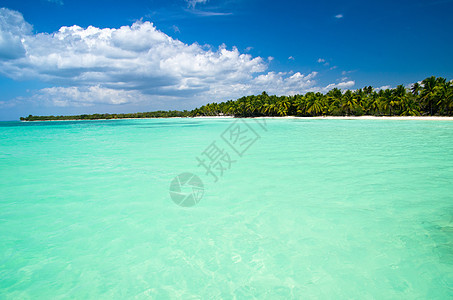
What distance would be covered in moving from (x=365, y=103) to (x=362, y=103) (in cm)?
65

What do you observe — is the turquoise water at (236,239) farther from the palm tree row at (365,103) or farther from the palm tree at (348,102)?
the palm tree at (348,102)

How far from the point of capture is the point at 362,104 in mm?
57531

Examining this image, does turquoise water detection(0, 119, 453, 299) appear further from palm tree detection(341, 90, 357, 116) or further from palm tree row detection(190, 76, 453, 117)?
palm tree detection(341, 90, 357, 116)

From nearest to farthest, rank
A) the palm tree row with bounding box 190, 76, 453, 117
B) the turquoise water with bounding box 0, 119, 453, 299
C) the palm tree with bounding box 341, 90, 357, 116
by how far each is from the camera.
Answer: the turquoise water with bounding box 0, 119, 453, 299 → the palm tree row with bounding box 190, 76, 453, 117 → the palm tree with bounding box 341, 90, 357, 116

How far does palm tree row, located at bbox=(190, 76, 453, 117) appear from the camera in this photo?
43.4 metres

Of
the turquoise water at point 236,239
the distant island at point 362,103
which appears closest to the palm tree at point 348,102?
the distant island at point 362,103

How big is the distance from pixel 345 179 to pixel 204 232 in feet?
16.1

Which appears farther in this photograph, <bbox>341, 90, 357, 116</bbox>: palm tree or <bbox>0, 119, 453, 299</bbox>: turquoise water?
<bbox>341, 90, 357, 116</bbox>: palm tree

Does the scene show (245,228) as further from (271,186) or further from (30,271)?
(30,271)

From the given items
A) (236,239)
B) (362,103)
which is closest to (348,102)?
(362,103)

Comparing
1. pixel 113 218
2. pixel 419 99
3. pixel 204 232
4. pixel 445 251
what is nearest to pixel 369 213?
pixel 445 251

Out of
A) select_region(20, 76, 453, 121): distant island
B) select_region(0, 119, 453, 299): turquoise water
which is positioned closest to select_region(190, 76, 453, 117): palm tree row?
select_region(20, 76, 453, 121): distant island

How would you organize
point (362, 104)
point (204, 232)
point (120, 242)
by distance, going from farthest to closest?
1. point (362, 104)
2. point (204, 232)
3. point (120, 242)

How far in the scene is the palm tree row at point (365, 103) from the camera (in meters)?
43.4
